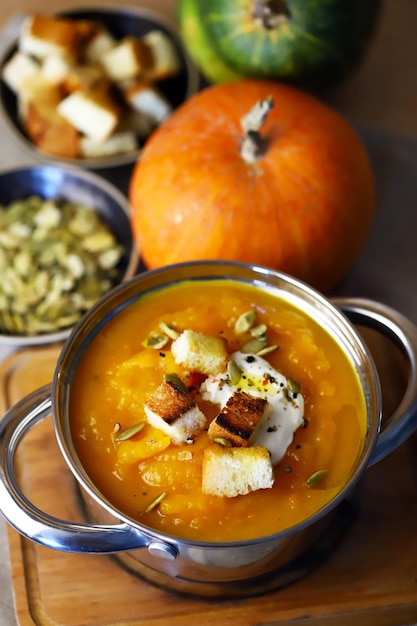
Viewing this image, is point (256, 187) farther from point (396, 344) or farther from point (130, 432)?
point (130, 432)

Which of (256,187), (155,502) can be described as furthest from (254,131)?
(155,502)

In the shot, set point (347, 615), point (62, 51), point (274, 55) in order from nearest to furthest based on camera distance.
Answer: point (347, 615)
point (274, 55)
point (62, 51)

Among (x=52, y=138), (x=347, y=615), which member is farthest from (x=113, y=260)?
(x=347, y=615)

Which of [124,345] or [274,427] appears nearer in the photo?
[274,427]

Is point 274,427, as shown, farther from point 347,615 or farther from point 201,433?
point 347,615

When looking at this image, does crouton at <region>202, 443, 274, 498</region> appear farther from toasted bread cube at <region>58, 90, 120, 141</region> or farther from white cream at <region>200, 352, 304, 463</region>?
toasted bread cube at <region>58, 90, 120, 141</region>

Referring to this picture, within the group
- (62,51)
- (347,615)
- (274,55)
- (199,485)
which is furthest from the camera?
(62,51)
